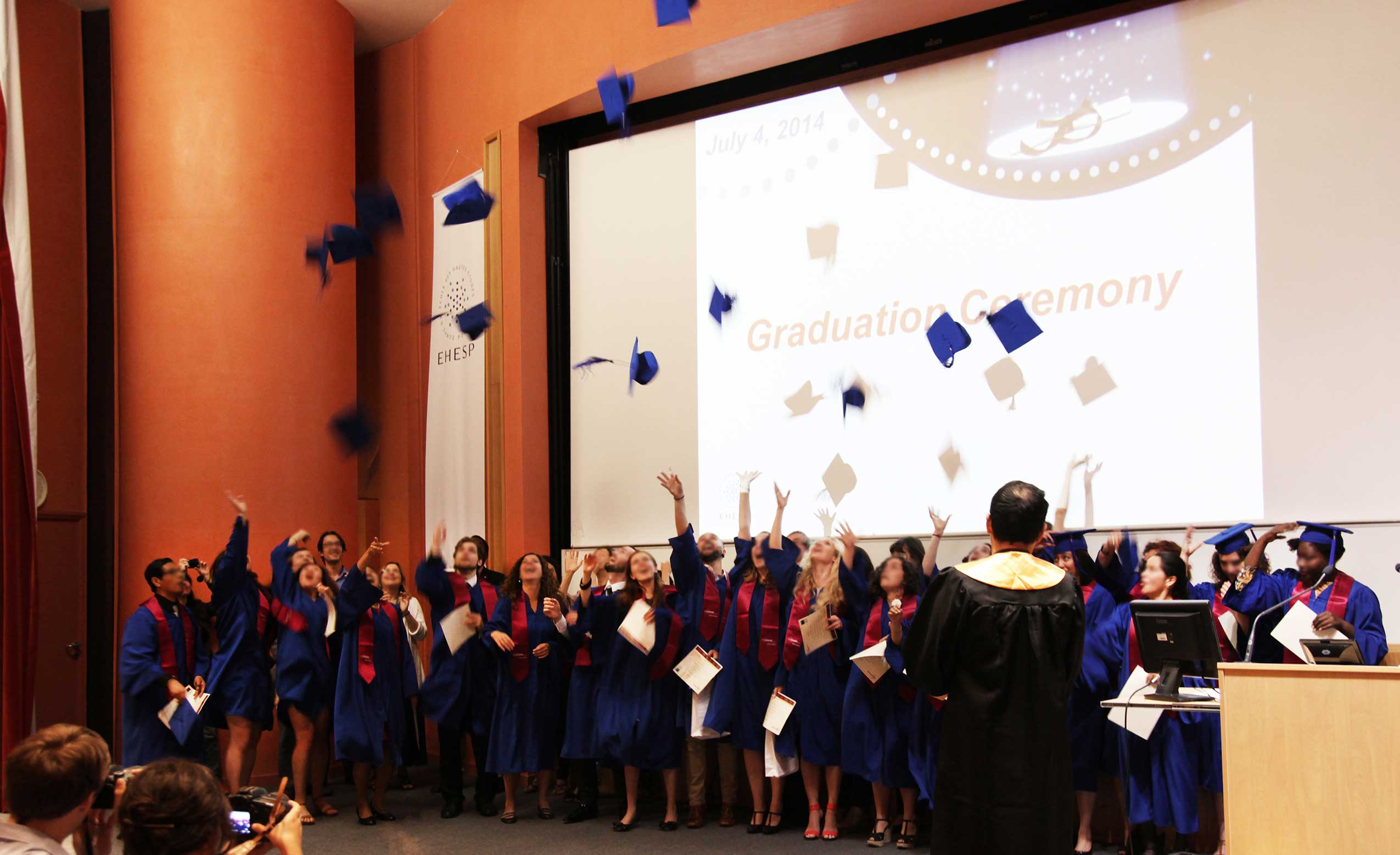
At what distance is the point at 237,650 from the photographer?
5859mm

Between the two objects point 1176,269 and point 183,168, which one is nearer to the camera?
point 1176,269

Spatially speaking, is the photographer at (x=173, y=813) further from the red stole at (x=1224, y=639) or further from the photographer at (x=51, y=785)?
the red stole at (x=1224, y=639)

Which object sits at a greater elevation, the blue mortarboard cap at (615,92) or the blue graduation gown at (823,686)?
the blue mortarboard cap at (615,92)

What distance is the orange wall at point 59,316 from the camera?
283 inches

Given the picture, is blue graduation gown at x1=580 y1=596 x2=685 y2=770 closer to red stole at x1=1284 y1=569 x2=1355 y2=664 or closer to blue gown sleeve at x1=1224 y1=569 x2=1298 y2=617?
blue gown sleeve at x1=1224 y1=569 x2=1298 y2=617

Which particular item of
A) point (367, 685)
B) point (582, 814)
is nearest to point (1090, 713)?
point (582, 814)

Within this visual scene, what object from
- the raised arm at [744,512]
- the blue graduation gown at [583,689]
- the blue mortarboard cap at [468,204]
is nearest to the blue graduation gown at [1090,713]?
the raised arm at [744,512]

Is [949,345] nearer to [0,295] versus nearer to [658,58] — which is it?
[658,58]

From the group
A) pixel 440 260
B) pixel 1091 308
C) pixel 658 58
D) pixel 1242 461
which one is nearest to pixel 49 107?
pixel 440 260

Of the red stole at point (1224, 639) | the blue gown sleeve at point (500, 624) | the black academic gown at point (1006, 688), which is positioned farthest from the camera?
the blue gown sleeve at point (500, 624)

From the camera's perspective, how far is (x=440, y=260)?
8.05 meters

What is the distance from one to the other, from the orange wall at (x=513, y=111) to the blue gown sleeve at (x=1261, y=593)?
3199 millimetres

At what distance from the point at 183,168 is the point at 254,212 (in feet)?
1.65

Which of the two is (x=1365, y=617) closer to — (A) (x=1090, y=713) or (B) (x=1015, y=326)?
(A) (x=1090, y=713)
